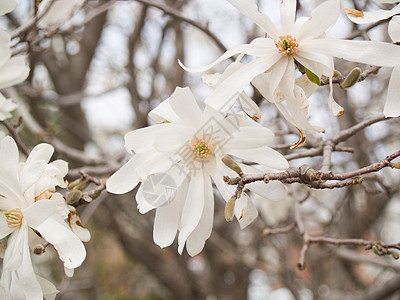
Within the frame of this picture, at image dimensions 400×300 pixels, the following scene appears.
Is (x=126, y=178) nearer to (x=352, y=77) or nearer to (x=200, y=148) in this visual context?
(x=200, y=148)

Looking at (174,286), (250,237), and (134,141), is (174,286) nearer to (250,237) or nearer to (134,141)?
(250,237)

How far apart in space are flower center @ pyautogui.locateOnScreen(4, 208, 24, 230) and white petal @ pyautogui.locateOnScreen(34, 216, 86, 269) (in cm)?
5

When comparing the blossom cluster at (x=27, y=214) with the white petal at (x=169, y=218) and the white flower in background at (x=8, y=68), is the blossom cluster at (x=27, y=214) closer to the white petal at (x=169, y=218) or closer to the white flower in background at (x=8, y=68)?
the white flower in background at (x=8, y=68)

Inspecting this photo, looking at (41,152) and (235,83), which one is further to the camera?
(41,152)

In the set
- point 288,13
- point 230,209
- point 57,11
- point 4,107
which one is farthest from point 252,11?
point 57,11

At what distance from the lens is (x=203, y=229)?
0.67 m

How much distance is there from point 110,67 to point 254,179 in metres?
2.14

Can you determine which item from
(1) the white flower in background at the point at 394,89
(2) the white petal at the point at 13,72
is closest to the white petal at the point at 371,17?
(1) the white flower in background at the point at 394,89

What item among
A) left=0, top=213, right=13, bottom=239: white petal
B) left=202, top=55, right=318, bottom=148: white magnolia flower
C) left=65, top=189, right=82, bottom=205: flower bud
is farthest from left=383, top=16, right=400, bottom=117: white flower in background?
left=0, top=213, right=13, bottom=239: white petal

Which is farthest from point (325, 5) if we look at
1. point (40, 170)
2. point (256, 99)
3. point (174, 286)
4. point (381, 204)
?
point (174, 286)

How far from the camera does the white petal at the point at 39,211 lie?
0.62 meters

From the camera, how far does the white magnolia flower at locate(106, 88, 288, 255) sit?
63cm

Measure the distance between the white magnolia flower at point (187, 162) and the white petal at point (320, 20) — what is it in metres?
0.15

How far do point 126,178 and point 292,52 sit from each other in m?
0.30
